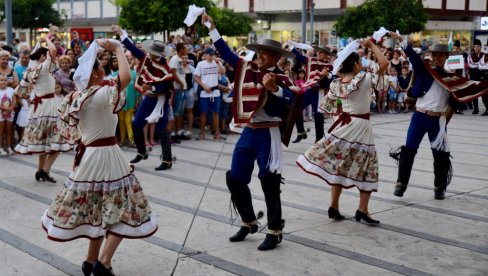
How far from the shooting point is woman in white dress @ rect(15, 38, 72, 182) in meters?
8.89

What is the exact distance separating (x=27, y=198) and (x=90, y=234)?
3323 mm

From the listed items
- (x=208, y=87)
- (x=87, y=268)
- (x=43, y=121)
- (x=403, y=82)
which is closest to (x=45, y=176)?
(x=43, y=121)

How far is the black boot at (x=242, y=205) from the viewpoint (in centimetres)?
611

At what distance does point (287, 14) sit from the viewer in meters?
45.1

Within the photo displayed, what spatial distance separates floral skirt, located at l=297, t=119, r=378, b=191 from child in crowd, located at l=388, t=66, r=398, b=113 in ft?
39.3

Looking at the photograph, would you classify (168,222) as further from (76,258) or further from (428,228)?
(428,228)

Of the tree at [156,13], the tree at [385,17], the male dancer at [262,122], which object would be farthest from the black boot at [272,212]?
the tree at [385,17]

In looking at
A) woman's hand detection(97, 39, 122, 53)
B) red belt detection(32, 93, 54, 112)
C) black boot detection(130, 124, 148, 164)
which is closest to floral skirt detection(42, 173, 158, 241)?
woman's hand detection(97, 39, 122, 53)

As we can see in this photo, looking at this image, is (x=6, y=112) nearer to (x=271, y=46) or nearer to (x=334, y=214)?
(x=334, y=214)

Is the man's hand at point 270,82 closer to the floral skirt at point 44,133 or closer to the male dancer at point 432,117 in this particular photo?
the male dancer at point 432,117

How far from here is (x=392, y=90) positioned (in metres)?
18.7

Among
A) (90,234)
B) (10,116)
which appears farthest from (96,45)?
(10,116)

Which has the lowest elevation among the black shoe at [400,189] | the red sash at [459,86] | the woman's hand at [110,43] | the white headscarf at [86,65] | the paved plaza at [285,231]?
the paved plaza at [285,231]

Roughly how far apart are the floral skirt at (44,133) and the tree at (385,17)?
19628 mm
